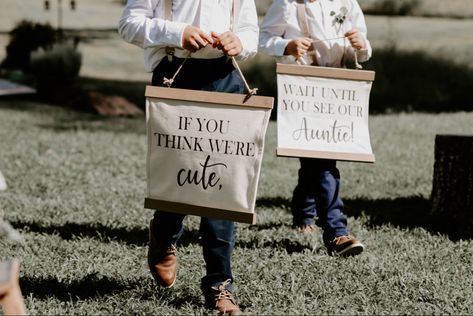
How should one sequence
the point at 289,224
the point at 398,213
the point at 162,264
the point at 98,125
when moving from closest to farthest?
1. the point at 162,264
2. the point at 289,224
3. the point at 398,213
4. the point at 98,125

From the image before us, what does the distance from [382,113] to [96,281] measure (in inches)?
445

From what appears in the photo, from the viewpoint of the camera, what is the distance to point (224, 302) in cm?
352

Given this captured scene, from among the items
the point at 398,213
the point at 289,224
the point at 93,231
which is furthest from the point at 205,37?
the point at 398,213

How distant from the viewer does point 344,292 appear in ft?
12.8

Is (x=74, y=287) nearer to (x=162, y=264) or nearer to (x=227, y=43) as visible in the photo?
(x=162, y=264)

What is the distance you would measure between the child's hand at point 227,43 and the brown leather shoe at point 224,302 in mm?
1026

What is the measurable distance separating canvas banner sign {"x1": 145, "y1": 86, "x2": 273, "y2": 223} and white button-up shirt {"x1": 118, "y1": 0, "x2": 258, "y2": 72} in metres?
0.26

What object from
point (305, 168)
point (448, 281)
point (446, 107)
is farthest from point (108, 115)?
point (448, 281)

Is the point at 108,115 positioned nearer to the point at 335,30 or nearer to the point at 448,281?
the point at 335,30

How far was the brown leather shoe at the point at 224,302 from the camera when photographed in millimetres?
3502

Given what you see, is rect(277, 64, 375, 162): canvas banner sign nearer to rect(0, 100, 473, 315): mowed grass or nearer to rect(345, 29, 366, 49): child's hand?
rect(345, 29, 366, 49): child's hand

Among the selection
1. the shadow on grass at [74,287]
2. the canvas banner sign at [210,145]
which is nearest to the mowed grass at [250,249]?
the shadow on grass at [74,287]

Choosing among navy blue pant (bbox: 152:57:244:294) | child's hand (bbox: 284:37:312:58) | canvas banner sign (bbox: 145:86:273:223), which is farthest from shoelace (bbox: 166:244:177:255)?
child's hand (bbox: 284:37:312:58)

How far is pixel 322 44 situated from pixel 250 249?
1.30 m
